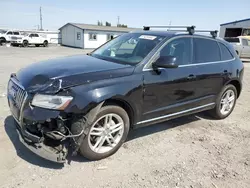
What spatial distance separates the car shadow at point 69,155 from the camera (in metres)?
3.21

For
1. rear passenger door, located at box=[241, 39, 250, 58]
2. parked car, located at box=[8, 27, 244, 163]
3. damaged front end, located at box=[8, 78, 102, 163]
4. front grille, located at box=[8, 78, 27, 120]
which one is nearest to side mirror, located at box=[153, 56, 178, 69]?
parked car, located at box=[8, 27, 244, 163]

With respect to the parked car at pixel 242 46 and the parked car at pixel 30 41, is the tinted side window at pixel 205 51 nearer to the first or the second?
the parked car at pixel 242 46

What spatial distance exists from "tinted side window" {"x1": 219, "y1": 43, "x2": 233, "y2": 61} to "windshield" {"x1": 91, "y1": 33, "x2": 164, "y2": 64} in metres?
1.77

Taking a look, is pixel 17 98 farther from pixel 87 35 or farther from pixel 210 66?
pixel 87 35

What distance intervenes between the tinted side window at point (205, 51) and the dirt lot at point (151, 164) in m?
1.42

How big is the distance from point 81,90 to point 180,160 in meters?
1.84

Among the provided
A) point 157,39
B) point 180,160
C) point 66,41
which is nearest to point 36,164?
point 180,160

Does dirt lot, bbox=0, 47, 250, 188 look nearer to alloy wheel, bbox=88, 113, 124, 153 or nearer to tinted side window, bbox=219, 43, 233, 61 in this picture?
alloy wheel, bbox=88, 113, 124, 153

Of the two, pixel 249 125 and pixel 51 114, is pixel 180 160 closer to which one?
pixel 51 114

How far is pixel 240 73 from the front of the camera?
5.35 m

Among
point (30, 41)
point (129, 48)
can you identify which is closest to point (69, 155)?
point (129, 48)

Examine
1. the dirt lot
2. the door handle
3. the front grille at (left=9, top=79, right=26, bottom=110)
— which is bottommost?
the dirt lot

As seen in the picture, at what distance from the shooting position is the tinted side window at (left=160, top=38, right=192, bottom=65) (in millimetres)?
3971

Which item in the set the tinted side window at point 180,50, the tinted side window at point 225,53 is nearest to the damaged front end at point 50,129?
the tinted side window at point 180,50
